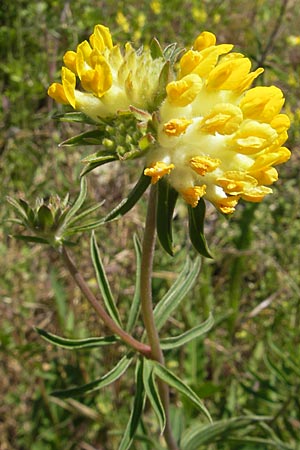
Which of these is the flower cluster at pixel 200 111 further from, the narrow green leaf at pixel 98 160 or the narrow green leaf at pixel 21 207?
the narrow green leaf at pixel 21 207

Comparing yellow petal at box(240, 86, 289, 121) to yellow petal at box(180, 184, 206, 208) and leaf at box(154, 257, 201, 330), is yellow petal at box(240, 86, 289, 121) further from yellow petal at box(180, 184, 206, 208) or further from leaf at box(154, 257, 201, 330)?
leaf at box(154, 257, 201, 330)

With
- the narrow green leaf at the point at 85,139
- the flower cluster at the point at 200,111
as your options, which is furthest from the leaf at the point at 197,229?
the narrow green leaf at the point at 85,139

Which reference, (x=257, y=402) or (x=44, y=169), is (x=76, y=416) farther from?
(x=44, y=169)

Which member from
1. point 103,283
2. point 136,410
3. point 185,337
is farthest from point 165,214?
point 136,410

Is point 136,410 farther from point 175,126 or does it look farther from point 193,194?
point 175,126

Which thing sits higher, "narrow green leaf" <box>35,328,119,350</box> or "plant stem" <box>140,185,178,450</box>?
"plant stem" <box>140,185,178,450</box>

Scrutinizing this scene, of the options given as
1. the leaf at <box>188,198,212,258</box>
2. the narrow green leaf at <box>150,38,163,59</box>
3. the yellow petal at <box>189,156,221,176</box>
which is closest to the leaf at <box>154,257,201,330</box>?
the leaf at <box>188,198,212,258</box>
